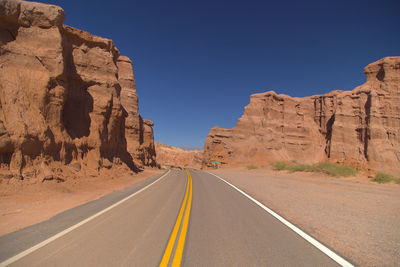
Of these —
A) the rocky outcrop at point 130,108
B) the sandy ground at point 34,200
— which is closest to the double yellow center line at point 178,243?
the sandy ground at point 34,200

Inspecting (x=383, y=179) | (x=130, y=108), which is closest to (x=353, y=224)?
(x=383, y=179)

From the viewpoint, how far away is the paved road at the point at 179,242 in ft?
11.9

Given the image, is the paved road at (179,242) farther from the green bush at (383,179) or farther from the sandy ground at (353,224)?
the green bush at (383,179)

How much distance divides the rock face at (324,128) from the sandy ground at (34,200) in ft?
147

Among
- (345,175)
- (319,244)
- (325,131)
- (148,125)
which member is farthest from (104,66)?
(325,131)

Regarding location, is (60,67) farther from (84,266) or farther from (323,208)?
(323,208)

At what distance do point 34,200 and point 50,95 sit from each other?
6.30 m

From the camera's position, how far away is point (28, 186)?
973cm

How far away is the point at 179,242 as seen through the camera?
4469mm

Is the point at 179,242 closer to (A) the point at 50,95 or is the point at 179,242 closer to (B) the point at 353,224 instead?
(B) the point at 353,224

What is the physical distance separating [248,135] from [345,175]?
36757mm

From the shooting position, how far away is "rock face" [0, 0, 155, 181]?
10.4 meters

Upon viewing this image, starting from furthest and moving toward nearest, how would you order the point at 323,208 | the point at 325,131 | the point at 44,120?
1. the point at 325,131
2. the point at 44,120
3. the point at 323,208

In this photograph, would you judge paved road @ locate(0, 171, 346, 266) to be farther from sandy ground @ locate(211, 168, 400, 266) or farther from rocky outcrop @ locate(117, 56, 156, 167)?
rocky outcrop @ locate(117, 56, 156, 167)
